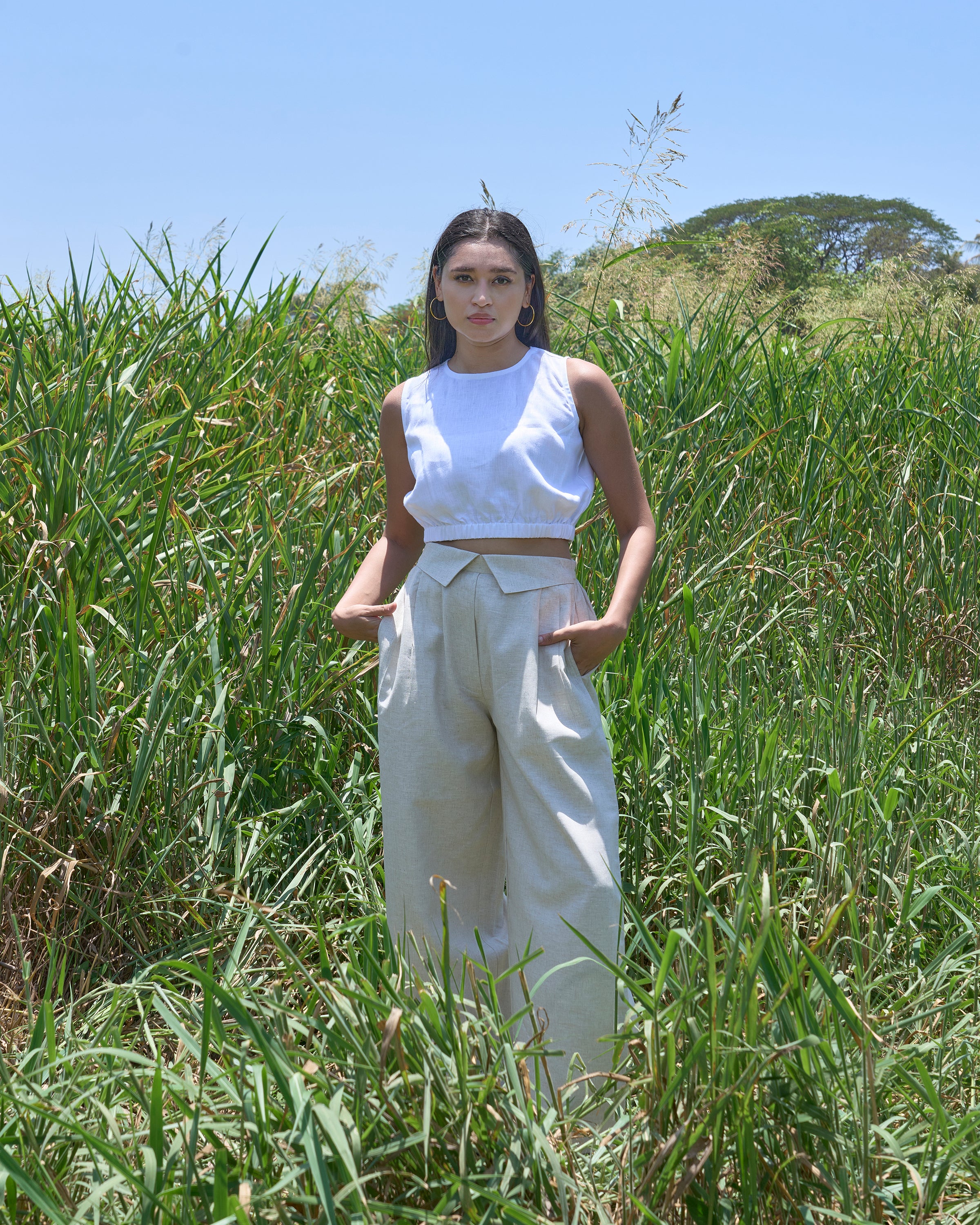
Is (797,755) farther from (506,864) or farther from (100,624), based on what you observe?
(100,624)

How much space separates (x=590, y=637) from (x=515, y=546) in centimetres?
19

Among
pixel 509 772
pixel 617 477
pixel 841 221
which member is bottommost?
pixel 509 772

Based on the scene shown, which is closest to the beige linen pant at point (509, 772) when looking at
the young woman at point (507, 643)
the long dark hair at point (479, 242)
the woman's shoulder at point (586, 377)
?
the young woman at point (507, 643)

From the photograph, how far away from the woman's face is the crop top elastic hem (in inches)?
12.4

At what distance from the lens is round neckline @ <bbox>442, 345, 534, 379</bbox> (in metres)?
1.76

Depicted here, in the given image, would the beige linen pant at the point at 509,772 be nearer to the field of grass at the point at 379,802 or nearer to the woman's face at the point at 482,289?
the field of grass at the point at 379,802

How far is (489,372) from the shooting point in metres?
1.77

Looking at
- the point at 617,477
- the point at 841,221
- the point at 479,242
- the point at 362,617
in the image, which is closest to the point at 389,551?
the point at 362,617

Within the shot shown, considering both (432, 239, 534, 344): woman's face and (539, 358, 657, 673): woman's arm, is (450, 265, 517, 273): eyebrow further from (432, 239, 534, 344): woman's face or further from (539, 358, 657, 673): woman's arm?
(539, 358, 657, 673): woman's arm

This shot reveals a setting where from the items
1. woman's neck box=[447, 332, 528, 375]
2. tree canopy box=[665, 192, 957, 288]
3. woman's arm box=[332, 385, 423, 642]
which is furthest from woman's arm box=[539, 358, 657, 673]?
tree canopy box=[665, 192, 957, 288]

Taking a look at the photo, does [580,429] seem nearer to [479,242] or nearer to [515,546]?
[515,546]

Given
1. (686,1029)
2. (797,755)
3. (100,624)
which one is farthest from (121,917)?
(797,755)

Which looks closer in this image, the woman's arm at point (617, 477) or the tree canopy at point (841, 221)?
the woman's arm at point (617, 477)

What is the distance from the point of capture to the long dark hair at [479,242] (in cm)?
176
